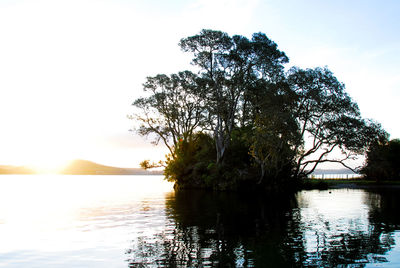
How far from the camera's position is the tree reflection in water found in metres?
12.6

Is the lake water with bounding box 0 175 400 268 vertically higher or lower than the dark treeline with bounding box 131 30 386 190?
lower

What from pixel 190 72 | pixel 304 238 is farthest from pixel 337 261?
pixel 190 72

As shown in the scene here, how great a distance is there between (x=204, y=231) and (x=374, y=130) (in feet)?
131

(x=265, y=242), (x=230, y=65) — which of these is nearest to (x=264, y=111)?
(x=230, y=65)

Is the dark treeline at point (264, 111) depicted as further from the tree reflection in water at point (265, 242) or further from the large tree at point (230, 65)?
the tree reflection in water at point (265, 242)

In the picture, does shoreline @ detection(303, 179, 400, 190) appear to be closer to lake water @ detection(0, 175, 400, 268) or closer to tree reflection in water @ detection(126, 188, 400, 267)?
lake water @ detection(0, 175, 400, 268)

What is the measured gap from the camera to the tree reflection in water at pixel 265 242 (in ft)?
41.4

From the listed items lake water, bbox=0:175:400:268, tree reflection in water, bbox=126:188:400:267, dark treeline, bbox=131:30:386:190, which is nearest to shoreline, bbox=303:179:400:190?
dark treeline, bbox=131:30:386:190

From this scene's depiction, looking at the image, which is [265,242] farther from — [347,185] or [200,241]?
[347,185]

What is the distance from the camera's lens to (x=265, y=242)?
52.3 ft

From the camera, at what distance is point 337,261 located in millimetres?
12586

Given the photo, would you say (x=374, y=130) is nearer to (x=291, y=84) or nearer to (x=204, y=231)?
→ (x=291, y=84)

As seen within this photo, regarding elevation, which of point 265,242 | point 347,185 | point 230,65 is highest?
point 230,65

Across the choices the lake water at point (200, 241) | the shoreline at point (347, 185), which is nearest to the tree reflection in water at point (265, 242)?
the lake water at point (200, 241)
